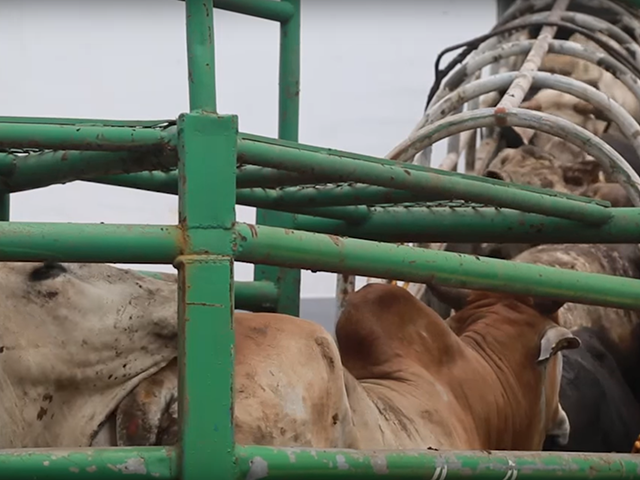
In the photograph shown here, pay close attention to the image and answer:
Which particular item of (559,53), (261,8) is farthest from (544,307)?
(559,53)

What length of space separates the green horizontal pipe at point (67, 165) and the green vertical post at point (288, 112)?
502mm

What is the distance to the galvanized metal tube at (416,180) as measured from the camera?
101 cm

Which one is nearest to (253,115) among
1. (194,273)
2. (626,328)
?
(626,328)

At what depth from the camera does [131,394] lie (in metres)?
1.11

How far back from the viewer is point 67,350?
1099 mm

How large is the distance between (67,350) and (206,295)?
254mm

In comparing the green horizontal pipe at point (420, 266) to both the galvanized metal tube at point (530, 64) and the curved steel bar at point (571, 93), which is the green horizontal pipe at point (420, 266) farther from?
the curved steel bar at point (571, 93)

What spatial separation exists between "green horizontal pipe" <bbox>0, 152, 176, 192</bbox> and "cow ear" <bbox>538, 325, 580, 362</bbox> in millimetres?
818

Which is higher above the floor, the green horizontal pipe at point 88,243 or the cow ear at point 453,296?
the green horizontal pipe at point 88,243

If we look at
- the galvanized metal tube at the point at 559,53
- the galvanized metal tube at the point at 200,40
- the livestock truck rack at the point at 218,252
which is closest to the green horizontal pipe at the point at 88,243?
the livestock truck rack at the point at 218,252

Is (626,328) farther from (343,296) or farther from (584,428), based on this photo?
(343,296)

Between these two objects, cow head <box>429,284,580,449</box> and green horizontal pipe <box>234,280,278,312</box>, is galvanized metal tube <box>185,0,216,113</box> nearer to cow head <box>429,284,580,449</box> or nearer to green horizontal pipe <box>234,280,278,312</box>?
green horizontal pipe <box>234,280,278,312</box>

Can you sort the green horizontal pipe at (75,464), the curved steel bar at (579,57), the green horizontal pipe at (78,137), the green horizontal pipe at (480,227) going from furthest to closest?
the curved steel bar at (579,57), the green horizontal pipe at (480,227), the green horizontal pipe at (78,137), the green horizontal pipe at (75,464)

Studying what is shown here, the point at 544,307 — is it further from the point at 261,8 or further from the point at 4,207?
the point at 4,207
